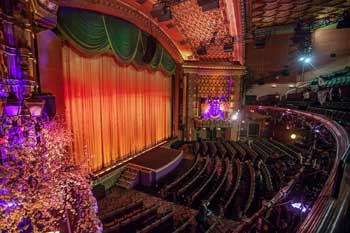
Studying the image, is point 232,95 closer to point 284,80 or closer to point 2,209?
point 284,80

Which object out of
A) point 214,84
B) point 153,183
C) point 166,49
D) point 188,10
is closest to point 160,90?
point 166,49

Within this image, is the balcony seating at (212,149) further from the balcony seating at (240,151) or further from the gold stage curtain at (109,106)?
the gold stage curtain at (109,106)

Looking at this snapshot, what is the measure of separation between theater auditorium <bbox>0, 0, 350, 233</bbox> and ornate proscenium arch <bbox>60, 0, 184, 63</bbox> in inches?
2.3

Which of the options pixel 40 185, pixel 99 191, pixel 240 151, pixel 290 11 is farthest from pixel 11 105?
pixel 290 11

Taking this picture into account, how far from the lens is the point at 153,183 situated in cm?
831

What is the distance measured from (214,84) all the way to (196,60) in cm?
237

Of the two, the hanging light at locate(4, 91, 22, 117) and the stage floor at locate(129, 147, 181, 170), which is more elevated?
the hanging light at locate(4, 91, 22, 117)

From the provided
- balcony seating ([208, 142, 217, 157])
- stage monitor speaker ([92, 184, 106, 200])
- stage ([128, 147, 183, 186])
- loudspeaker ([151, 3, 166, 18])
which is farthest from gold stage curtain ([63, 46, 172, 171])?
balcony seating ([208, 142, 217, 157])

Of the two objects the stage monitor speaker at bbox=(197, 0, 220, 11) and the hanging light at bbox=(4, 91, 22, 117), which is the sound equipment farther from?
the hanging light at bbox=(4, 91, 22, 117)

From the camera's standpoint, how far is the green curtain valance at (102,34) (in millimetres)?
6020

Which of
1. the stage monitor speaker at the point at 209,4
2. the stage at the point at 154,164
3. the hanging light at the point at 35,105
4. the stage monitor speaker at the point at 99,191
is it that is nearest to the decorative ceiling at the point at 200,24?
the stage monitor speaker at the point at 209,4

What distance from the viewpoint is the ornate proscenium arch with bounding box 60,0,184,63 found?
636 centimetres

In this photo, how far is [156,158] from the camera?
9.85m

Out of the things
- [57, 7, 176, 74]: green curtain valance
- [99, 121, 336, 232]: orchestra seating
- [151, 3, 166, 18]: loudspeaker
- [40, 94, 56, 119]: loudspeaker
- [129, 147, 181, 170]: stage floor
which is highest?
[151, 3, 166, 18]: loudspeaker
